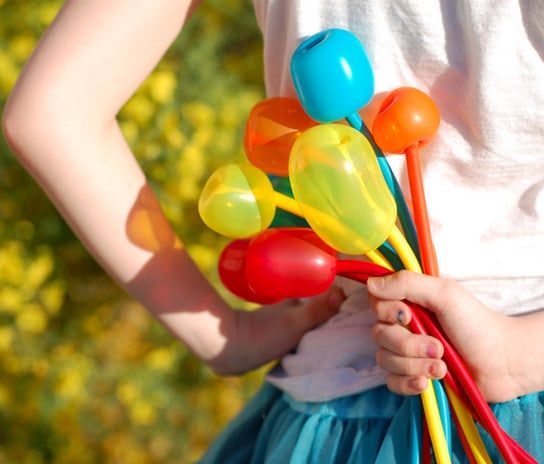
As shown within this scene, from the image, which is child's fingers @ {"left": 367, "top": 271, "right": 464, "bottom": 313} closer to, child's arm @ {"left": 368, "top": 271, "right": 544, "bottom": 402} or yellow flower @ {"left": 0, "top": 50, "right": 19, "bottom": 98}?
child's arm @ {"left": 368, "top": 271, "right": 544, "bottom": 402}

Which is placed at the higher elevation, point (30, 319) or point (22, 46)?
point (22, 46)

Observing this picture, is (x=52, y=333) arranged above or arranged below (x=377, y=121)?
below

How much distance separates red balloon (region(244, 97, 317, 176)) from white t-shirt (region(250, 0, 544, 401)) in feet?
0.21

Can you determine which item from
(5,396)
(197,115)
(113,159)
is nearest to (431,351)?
(113,159)

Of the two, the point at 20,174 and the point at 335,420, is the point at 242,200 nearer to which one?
the point at 335,420

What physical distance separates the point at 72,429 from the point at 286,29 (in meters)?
1.39

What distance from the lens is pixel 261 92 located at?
204 centimetres

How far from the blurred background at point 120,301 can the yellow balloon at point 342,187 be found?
3.67ft

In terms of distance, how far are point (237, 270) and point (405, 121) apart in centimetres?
24

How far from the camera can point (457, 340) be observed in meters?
0.77

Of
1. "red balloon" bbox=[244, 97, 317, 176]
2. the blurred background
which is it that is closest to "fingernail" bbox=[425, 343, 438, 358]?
"red balloon" bbox=[244, 97, 317, 176]

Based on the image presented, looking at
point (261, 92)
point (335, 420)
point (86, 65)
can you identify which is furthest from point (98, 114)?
point (261, 92)

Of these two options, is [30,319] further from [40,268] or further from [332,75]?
[332,75]

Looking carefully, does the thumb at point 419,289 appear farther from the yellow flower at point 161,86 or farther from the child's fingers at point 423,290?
the yellow flower at point 161,86
